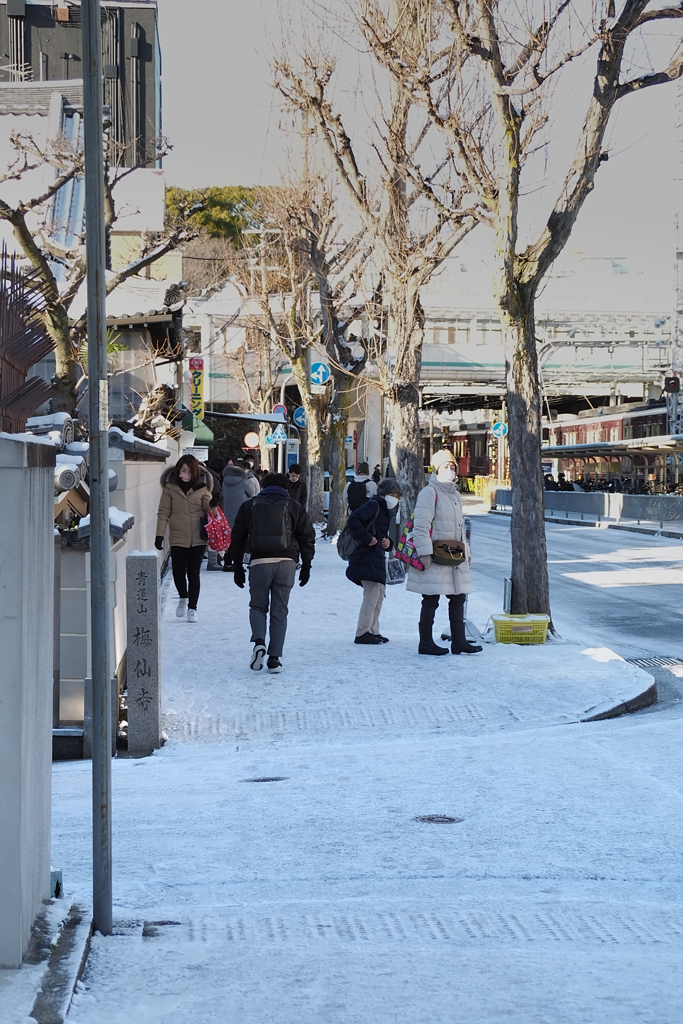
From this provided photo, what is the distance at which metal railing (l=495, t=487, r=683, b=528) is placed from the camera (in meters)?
32.8

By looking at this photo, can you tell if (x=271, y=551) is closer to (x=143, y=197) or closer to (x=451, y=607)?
(x=451, y=607)

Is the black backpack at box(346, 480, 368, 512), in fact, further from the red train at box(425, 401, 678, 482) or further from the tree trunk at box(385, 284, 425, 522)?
the red train at box(425, 401, 678, 482)

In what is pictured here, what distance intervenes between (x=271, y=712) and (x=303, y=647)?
2.62 m

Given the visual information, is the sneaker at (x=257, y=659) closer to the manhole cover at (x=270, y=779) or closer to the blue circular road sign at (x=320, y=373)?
the manhole cover at (x=270, y=779)

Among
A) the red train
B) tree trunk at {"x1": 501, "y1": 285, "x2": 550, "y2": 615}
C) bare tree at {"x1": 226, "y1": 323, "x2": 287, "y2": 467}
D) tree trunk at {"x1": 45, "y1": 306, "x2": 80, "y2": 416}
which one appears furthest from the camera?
bare tree at {"x1": 226, "y1": 323, "x2": 287, "y2": 467}

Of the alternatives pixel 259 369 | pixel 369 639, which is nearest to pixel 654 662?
pixel 369 639

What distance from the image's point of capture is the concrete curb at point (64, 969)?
3143 mm

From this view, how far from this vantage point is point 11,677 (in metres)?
3.43

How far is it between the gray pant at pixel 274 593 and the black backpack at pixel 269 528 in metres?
0.14

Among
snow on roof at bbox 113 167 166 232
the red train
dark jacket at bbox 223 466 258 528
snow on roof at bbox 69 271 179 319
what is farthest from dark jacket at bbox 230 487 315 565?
snow on roof at bbox 113 167 166 232

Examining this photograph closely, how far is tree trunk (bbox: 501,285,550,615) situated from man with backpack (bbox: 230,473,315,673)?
2831 mm

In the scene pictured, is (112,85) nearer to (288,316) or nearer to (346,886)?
(288,316)

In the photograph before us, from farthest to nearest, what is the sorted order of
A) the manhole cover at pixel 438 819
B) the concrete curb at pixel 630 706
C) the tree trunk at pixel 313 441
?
the tree trunk at pixel 313 441
the concrete curb at pixel 630 706
the manhole cover at pixel 438 819

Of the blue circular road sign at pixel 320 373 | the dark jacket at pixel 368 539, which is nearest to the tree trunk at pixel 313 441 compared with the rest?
the blue circular road sign at pixel 320 373
